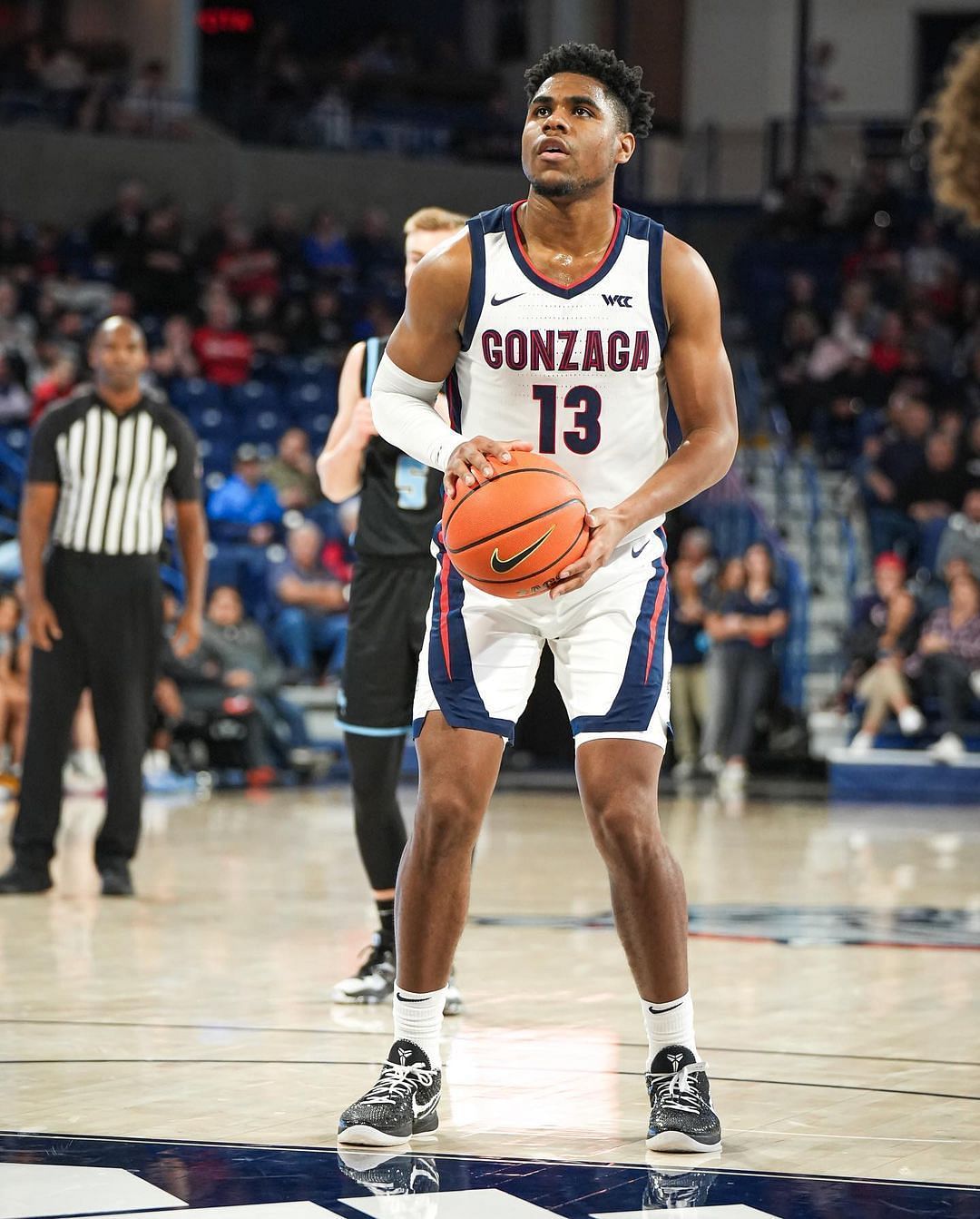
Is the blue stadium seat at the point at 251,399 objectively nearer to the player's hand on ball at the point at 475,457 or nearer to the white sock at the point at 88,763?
the white sock at the point at 88,763

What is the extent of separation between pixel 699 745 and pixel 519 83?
40.8 ft

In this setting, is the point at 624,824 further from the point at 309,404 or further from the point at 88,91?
the point at 88,91

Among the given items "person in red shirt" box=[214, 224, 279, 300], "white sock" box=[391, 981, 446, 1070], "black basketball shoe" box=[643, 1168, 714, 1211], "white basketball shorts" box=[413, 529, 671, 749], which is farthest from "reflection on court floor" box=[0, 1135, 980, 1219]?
"person in red shirt" box=[214, 224, 279, 300]

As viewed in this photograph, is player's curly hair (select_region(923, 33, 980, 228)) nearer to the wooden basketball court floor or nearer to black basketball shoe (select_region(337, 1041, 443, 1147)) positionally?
the wooden basketball court floor

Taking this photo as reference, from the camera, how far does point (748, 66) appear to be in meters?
22.8

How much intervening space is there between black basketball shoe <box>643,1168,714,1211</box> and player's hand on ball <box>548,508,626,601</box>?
1.07 metres

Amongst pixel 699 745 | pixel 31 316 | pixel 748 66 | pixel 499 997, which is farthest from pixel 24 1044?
pixel 748 66

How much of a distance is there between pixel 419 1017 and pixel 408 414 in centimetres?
121

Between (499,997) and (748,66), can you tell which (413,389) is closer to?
(499,997)

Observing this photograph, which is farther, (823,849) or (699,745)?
(699,745)

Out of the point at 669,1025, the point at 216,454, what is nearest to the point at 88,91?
the point at 216,454

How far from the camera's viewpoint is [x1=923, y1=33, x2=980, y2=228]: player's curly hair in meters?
4.03

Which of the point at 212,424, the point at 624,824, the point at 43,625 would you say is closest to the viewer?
the point at 624,824

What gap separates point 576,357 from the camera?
12.8 feet
